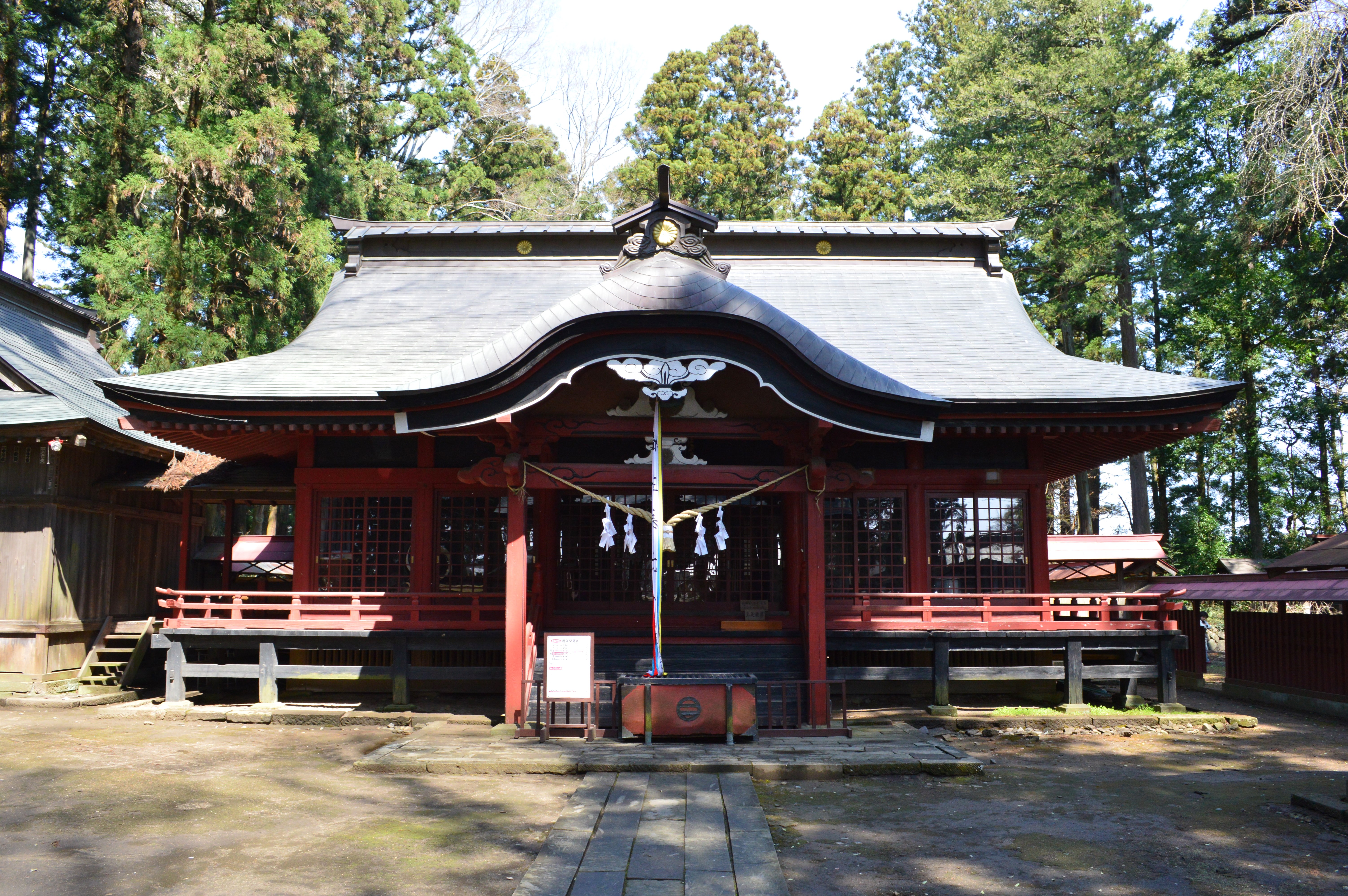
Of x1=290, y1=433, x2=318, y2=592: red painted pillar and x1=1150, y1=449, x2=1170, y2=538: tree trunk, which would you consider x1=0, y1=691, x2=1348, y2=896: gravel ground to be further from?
x1=1150, y1=449, x2=1170, y2=538: tree trunk

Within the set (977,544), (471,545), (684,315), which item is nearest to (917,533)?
(977,544)

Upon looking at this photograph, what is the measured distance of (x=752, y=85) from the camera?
40.7 m

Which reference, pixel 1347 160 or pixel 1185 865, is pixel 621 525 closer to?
pixel 1185 865

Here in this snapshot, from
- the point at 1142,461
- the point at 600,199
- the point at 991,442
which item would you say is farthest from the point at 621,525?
the point at 600,199

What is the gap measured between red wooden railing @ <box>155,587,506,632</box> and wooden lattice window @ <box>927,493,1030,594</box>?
675 centimetres

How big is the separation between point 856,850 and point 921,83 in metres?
40.4

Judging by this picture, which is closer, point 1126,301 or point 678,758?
point 678,758

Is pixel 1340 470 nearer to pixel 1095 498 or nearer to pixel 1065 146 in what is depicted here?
pixel 1095 498

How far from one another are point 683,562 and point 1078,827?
8.15 meters

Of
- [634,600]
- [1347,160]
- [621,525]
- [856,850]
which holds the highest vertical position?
[1347,160]

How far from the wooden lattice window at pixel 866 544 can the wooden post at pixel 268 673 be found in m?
8.32

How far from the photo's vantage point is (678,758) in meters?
9.73

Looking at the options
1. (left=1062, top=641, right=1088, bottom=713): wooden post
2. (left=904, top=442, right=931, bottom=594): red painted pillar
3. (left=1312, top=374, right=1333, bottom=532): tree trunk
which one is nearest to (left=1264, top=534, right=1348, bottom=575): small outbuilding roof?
(left=1062, top=641, right=1088, bottom=713): wooden post

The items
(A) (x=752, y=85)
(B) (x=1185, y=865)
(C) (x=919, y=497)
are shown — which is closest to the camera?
(B) (x=1185, y=865)
